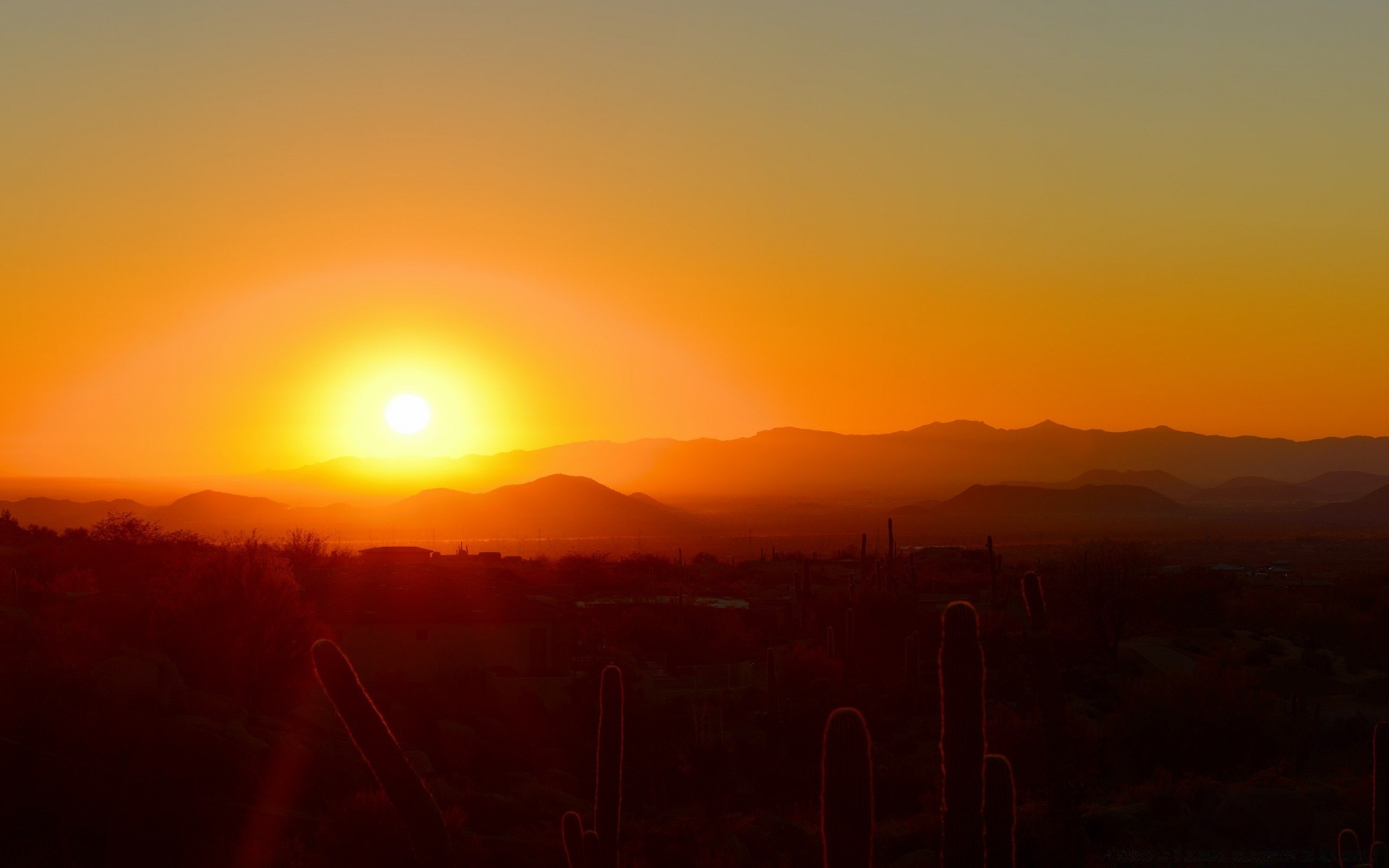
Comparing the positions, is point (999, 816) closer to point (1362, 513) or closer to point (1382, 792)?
point (1382, 792)

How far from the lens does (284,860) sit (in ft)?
62.8

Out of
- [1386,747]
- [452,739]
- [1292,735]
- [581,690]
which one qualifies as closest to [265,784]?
[452,739]

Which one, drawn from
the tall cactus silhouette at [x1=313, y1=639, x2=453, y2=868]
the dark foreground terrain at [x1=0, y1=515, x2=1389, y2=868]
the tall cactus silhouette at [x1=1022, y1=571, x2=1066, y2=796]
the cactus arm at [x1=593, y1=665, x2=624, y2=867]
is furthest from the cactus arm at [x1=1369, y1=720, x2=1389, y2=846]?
the tall cactus silhouette at [x1=313, y1=639, x2=453, y2=868]

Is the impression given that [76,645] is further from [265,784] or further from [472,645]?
[472,645]

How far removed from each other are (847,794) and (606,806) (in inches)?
189

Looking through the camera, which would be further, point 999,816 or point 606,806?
point 606,806

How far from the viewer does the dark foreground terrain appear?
20141mm

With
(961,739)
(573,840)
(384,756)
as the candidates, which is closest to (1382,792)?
(961,739)

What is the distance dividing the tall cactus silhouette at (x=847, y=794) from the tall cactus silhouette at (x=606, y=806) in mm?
3935

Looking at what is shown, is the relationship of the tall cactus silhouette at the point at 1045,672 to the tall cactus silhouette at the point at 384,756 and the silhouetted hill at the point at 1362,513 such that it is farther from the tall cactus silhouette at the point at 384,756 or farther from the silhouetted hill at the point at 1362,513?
the silhouetted hill at the point at 1362,513

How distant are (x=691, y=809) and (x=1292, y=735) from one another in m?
16.2

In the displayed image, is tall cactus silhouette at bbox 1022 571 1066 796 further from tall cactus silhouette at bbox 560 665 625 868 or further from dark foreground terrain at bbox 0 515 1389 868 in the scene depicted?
tall cactus silhouette at bbox 560 665 625 868

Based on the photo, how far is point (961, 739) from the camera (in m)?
9.52

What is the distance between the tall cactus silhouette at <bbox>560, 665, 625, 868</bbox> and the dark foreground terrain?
21.5ft
